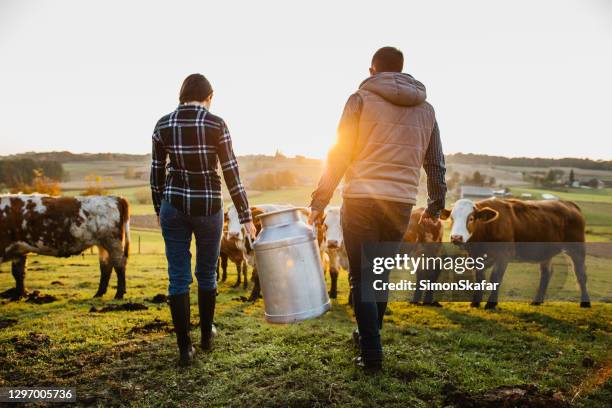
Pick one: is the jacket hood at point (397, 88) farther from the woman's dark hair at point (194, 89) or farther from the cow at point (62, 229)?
the cow at point (62, 229)

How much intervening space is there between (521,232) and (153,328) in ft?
24.6

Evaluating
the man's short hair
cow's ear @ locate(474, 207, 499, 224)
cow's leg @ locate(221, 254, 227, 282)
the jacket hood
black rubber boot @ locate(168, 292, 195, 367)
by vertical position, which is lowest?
cow's leg @ locate(221, 254, 227, 282)

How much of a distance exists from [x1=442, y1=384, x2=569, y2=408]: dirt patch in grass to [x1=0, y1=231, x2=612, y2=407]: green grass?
0.06 m

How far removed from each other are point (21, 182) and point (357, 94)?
56.8 m

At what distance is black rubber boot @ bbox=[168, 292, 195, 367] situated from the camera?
4.35 meters

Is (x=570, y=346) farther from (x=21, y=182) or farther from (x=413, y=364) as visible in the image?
(x=21, y=182)

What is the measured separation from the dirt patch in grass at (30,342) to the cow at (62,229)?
4.08 meters

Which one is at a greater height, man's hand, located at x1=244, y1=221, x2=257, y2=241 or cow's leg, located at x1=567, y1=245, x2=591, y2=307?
man's hand, located at x1=244, y1=221, x2=257, y2=241

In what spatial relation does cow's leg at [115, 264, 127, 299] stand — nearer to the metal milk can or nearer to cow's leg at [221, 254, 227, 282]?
cow's leg at [221, 254, 227, 282]

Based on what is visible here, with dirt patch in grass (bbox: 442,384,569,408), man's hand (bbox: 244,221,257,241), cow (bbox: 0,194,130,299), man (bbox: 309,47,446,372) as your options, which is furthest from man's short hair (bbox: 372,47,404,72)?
cow (bbox: 0,194,130,299)

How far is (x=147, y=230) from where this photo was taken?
4222 centimetres

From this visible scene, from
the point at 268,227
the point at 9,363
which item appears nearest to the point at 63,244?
the point at 9,363

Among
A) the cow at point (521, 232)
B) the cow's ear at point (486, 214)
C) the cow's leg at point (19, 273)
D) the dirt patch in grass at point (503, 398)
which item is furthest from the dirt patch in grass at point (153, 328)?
→ the cow's ear at point (486, 214)

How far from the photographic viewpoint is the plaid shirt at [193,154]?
4.20 meters
